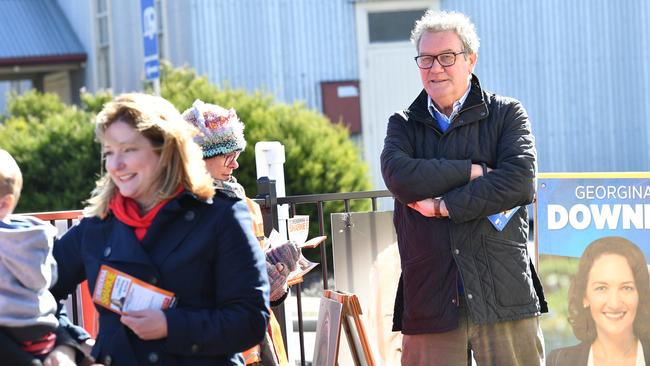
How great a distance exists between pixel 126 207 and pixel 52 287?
37 centimetres

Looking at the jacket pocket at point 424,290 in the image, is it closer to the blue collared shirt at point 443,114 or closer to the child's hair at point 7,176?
the blue collared shirt at point 443,114

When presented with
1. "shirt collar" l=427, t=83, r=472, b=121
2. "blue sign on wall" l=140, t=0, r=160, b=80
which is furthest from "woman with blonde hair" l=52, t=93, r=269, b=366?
"blue sign on wall" l=140, t=0, r=160, b=80

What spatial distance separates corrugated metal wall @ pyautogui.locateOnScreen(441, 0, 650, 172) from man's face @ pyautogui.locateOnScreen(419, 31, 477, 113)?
1649 cm

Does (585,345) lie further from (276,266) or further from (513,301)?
(276,266)

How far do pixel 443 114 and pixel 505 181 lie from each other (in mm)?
440

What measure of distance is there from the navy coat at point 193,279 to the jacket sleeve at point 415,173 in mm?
1399

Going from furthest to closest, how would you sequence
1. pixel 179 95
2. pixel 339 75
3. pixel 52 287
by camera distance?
1. pixel 339 75
2. pixel 179 95
3. pixel 52 287

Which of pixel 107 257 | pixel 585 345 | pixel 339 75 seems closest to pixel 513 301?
pixel 585 345

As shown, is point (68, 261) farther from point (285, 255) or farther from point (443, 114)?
point (443, 114)

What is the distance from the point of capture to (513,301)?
4445 millimetres

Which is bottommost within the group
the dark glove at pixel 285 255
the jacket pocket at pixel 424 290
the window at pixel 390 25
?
the jacket pocket at pixel 424 290

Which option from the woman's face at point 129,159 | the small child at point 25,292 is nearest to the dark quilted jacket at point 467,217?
the woman's face at point 129,159

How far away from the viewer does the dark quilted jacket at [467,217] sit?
Result: 4426 mm

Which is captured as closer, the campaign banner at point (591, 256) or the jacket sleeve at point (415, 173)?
the jacket sleeve at point (415, 173)
